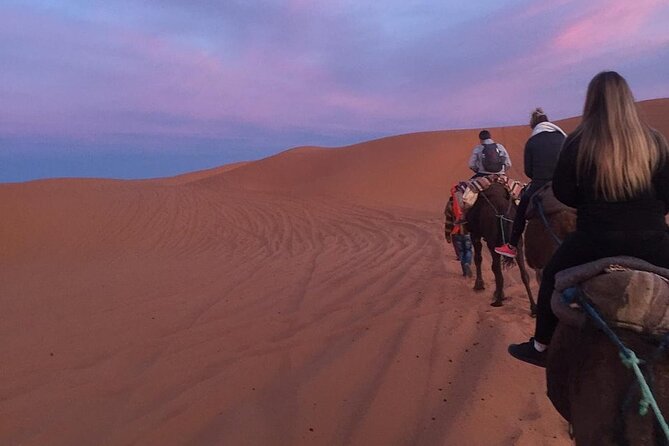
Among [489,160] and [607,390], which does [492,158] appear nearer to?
[489,160]

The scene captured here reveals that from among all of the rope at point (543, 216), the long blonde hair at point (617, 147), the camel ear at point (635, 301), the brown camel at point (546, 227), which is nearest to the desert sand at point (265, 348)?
the brown camel at point (546, 227)

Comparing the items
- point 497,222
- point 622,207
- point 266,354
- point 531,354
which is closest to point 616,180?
point 622,207

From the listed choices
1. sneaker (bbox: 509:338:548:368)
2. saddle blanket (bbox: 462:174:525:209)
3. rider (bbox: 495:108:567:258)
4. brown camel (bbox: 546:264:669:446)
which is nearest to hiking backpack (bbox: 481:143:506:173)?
saddle blanket (bbox: 462:174:525:209)

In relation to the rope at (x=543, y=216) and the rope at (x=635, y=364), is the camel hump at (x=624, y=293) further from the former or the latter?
the rope at (x=543, y=216)

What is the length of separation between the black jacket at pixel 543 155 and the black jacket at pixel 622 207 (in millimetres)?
2882

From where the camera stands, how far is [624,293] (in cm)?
229

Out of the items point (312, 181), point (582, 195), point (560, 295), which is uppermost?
point (582, 195)

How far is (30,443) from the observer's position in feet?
14.2

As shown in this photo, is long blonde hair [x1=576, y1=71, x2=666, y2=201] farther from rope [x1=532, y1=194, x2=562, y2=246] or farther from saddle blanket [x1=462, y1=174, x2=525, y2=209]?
saddle blanket [x1=462, y1=174, x2=525, y2=209]

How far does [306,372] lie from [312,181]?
29822 millimetres

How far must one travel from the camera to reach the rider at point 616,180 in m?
2.62

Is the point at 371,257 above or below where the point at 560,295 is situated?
below

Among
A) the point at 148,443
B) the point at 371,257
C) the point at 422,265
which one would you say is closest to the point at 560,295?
the point at 148,443

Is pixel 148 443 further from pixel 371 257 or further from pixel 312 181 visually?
pixel 312 181
